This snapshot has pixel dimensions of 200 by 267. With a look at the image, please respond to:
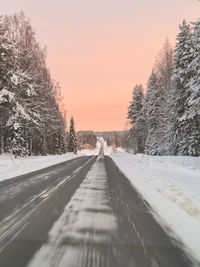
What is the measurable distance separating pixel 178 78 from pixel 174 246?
21.4m

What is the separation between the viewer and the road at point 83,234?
2781 millimetres

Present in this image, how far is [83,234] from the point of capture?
360 cm

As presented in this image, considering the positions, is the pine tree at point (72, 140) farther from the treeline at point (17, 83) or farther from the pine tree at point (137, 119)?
the treeline at point (17, 83)

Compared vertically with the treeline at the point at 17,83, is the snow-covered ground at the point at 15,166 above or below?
below

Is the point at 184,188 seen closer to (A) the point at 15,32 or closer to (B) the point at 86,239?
(B) the point at 86,239

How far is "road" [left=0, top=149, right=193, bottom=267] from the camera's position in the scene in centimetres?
278

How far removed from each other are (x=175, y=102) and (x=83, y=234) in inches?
846

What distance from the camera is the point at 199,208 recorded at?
15.8 ft

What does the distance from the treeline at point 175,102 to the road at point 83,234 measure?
37.8 ft

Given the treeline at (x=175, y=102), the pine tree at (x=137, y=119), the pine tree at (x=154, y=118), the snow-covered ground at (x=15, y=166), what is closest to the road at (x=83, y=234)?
the snow-covered ground at (x=15, y=166)

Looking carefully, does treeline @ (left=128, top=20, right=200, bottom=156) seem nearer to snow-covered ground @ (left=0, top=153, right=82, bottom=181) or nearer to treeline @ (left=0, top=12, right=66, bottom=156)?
snow-covered ground @ (left=0, top=153, right=82, bottom=181)

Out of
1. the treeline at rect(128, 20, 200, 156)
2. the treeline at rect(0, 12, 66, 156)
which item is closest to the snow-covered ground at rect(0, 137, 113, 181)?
the treeline at rect(0, 12, 66, 156)

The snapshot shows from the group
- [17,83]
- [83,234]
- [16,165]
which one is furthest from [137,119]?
[83,234]

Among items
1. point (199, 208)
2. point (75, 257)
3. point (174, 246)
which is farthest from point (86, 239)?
point (199, 208)
